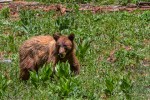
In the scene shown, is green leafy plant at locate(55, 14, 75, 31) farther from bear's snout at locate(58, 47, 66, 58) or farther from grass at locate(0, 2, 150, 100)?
bear's snout at locate(58, 47, 66, 58)

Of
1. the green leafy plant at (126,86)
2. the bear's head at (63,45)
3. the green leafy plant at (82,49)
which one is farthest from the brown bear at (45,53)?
the green leafy plant at (126,86)

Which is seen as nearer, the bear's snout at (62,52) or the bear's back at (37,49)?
the bear's snout at (62,52)

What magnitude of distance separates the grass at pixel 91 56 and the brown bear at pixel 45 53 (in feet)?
0.95

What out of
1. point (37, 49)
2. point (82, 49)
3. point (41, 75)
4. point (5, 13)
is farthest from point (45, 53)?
point (5, 13)

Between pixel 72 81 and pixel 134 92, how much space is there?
1.05m

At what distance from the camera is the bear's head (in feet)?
33.7

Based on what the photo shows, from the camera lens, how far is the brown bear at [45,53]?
10.4 metres

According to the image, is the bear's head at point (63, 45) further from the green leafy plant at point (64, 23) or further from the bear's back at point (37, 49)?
the green leafy plant at point (64, 23)

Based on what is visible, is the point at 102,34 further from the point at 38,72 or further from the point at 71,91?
the point at 71,91

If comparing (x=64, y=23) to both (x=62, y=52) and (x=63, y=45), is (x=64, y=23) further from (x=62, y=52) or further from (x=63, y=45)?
(x=62, y=52)

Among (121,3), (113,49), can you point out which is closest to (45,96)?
(113,49)

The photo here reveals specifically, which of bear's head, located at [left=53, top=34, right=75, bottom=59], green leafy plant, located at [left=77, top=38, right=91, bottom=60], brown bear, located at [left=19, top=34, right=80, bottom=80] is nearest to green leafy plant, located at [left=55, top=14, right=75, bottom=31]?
green leafy plant, located at [left=77, top=38, right=91, bottom=60]

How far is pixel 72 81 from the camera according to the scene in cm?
917

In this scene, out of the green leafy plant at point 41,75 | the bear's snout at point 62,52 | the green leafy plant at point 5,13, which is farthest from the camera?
the green leafy plant at point 5,13
